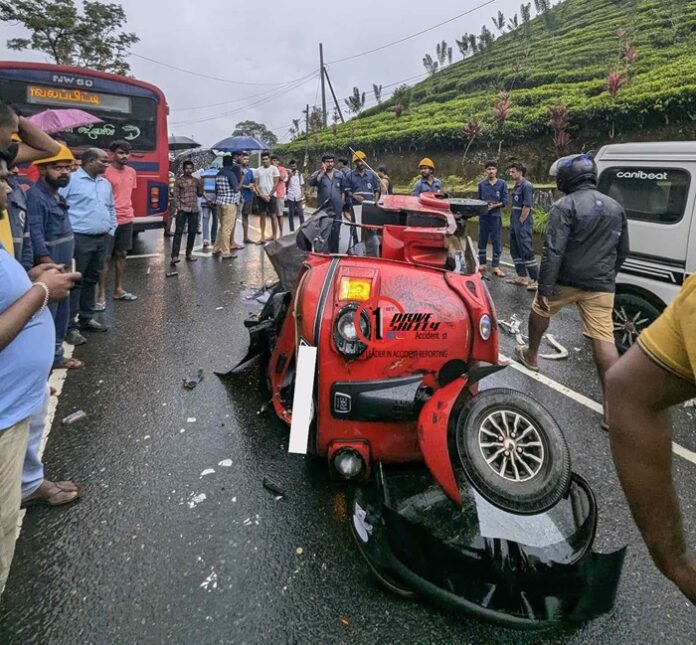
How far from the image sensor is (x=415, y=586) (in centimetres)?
192

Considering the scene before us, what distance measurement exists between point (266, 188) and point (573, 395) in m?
8.06

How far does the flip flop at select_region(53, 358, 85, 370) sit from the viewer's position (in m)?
4.29

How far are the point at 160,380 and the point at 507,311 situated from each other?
4.16 metres

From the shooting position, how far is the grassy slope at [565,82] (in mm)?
15250

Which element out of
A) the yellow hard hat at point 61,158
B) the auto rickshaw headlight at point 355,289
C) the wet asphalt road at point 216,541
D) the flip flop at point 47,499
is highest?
the yellow hard hat at point 61,158

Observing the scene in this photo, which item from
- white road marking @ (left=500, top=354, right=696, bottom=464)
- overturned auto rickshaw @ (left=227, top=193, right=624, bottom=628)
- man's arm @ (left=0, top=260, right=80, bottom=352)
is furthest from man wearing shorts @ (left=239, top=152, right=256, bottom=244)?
man's arm @ (left=0, top=260, right=80, bottom=352)

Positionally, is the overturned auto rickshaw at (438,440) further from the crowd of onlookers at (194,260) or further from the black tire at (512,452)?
the crowd of onlookers at (194,260)

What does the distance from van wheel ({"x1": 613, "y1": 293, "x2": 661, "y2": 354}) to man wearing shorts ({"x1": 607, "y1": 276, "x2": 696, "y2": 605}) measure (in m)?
4.12

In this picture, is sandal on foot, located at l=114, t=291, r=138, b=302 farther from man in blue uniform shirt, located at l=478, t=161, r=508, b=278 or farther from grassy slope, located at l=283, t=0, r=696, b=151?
grassy slope, located at l=283, t=0, r=696, b=151

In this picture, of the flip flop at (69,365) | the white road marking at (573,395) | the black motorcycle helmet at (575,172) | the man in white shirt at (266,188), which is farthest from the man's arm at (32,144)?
the man in white shirt at (266,188)

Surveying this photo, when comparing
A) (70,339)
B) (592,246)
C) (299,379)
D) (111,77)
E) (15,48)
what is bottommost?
(70,339)

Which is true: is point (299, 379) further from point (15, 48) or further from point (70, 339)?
point (15, 48)

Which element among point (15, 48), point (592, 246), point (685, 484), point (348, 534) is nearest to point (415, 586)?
point (348, 534)

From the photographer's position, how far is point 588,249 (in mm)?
3809
